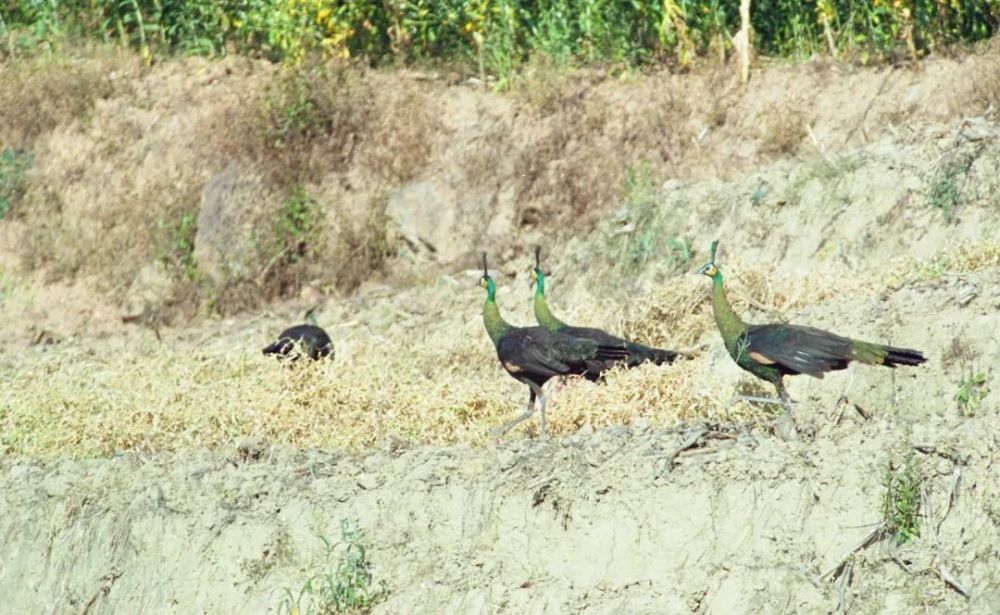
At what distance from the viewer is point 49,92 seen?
19.6 metres

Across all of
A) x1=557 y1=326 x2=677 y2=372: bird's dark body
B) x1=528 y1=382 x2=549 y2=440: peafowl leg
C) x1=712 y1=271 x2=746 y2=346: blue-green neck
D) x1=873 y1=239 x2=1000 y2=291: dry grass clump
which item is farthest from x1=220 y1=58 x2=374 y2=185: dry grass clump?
x1=712 y1=271 x2=746 y2=346: blue-green neck

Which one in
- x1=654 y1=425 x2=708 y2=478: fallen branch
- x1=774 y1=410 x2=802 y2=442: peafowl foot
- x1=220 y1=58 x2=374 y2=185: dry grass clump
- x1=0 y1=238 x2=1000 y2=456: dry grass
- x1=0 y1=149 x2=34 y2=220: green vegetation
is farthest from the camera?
x1=0 y1=149 x2=34 y2=220: green vegetation

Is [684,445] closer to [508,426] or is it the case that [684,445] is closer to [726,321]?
[726,321]

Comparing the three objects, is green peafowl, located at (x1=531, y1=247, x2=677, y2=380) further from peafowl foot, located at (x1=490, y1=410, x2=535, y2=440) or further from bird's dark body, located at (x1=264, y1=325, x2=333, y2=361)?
bird's dark body, located at (x1=264, y1=325, x2=333, y2=361)

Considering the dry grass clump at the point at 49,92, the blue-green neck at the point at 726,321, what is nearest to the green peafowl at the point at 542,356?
the blue-green neck at the point at 726,321

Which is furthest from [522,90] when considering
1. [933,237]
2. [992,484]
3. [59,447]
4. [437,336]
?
[992,484]

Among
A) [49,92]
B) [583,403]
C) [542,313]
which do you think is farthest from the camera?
[49,92]

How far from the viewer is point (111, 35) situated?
20.8m

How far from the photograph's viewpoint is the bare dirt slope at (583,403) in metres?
8.95

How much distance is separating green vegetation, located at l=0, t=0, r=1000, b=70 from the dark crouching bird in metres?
5.44

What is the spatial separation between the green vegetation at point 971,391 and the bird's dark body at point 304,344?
4634mm

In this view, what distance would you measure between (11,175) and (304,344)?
6292 mm

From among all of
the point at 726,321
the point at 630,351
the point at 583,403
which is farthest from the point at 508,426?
the point at 630,351

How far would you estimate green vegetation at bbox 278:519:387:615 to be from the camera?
9.31m
